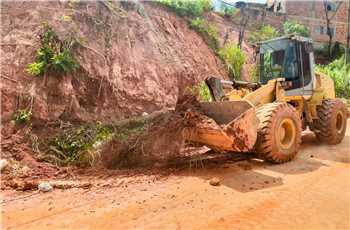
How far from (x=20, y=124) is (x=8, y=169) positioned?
1312 millimetres

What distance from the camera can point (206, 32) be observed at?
560 inches

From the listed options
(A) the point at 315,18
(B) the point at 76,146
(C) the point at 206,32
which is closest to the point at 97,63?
(B) the point at 76,146

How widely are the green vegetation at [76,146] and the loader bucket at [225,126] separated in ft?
6.22

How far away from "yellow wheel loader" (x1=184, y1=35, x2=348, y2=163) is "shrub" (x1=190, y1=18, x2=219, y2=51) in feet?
18.4

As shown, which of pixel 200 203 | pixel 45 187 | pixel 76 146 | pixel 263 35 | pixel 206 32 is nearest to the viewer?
pixel 200 203

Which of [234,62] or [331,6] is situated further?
[331,6]

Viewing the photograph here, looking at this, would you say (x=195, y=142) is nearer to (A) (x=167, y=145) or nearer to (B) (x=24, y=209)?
(A) (x=167, y=145)

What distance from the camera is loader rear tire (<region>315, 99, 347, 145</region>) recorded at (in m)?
8.18

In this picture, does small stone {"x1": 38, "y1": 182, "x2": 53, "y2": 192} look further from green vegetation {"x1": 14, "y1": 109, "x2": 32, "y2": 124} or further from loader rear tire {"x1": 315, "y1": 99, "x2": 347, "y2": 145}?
loader rear tire {"x1": 315, "y1": 99, "x2": 347, "y2": 145}

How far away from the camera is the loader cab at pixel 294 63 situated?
7.79m

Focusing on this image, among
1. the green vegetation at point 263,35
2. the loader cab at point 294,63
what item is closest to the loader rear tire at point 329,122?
the loader cab at point 294,63

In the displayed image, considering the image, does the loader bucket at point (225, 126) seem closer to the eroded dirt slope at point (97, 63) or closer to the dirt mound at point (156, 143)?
the dirt mound at point (156, 143)

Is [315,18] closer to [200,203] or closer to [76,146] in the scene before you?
[76,146]

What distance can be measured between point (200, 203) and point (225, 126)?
158 cm
